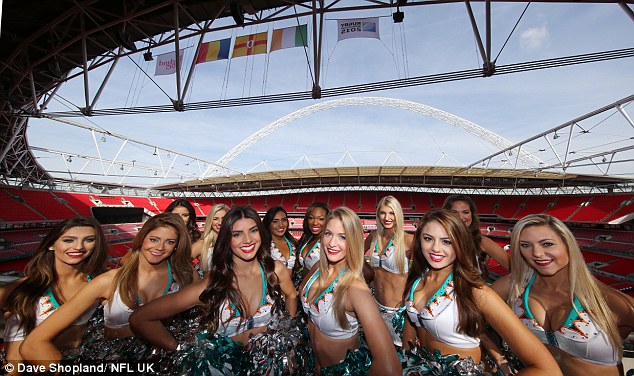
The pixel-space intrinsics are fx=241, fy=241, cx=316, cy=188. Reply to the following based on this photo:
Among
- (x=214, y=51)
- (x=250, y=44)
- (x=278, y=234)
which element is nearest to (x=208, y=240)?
(x=278, y=234)

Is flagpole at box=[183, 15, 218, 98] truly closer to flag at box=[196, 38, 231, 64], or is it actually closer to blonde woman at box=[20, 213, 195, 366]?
flag at box=[196, 38, 231, 64]

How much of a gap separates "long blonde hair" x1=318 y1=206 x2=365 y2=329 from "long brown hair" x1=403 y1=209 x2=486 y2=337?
0.63 metres

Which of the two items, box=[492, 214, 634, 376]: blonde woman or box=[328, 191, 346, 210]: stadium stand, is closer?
box=[492, 214, 634, 376]: blonde woman

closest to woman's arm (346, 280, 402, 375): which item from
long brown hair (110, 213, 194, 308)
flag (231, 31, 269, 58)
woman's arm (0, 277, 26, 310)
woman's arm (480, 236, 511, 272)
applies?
long brown hair (110, 213, 194, 308)

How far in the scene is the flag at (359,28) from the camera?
6875 mm

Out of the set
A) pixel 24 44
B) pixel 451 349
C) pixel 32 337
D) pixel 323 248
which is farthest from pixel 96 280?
pixel 24 44

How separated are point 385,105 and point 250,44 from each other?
43.6 meters

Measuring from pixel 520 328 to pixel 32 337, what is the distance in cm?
383

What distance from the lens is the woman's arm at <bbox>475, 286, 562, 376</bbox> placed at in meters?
1.55

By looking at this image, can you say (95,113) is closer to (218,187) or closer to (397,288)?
(397,288)

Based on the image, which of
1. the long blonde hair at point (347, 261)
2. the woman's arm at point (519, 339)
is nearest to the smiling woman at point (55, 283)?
the long blonde hair at point (347, 261)

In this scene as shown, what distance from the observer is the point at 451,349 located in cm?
209

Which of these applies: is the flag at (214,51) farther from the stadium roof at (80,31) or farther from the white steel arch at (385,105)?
the white steel arch at (385,105)

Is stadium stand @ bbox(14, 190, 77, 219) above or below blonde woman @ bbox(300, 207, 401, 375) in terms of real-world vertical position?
above
